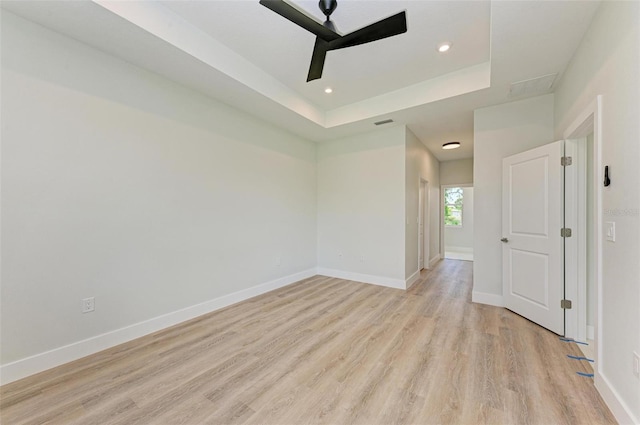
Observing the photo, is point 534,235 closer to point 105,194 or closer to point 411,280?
point 411,280

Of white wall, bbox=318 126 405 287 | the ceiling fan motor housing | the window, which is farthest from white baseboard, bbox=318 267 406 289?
the window

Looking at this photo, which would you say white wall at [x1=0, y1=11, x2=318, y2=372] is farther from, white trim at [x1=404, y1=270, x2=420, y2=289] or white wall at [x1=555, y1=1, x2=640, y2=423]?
white wall at [x1=555, y1=1, x2=640, y2=423]

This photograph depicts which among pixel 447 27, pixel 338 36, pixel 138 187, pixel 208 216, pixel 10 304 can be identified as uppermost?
pixel 447 27

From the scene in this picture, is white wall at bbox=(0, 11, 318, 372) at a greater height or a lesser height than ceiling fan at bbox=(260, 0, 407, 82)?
lesser

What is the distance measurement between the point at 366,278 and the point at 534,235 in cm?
262

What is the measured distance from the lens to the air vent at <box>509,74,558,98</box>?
2.84 metres

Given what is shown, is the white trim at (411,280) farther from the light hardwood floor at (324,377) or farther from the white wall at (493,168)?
the light hardwood floor at (324,377)

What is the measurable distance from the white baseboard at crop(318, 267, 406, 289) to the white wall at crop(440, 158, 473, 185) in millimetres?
4075

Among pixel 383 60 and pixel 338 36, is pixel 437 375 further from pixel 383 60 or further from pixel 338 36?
pixel 383 60

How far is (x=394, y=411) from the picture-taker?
5.48 feet

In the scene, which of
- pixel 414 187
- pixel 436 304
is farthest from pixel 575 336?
pixel 414 187

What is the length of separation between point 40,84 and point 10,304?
181 centimetres

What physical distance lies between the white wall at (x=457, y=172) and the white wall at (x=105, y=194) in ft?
18.9

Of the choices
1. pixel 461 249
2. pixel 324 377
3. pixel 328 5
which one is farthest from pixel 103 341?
pixel 461 249
